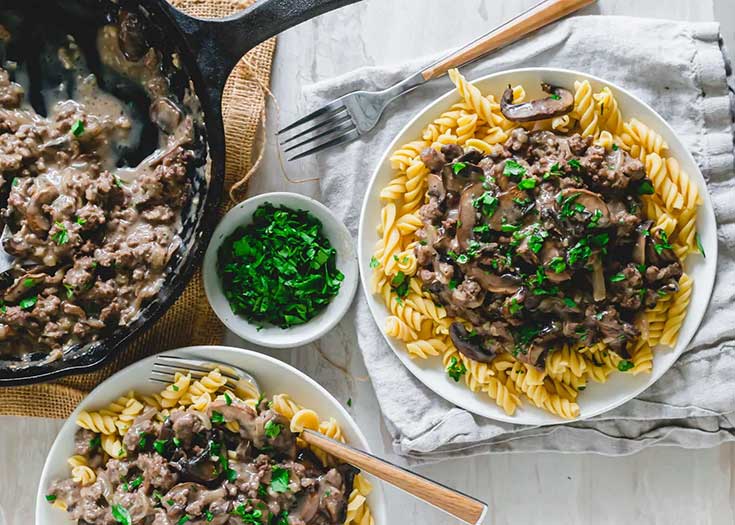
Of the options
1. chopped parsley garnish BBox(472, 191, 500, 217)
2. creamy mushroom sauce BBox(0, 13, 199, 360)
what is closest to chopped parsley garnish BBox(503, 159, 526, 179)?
chopped parsley garnish BBox(472, 191, 500, 217)

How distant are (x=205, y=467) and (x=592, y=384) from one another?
175 cm

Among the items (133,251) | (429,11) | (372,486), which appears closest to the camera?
(133,251)

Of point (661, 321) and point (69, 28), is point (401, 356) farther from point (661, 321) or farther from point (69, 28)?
point (69, 28)

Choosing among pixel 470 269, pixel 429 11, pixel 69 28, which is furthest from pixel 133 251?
pixel 429 11

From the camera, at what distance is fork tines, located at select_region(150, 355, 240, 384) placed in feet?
12.9

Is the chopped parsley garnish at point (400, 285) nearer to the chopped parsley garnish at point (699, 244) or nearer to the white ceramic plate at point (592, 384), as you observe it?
the white ceramic plate at point (592, 384)

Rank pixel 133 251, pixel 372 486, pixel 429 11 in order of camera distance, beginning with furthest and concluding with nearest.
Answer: pixel 429 11, pixel 372 486, pixel 133 251

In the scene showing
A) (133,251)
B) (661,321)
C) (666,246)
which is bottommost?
(661,321)

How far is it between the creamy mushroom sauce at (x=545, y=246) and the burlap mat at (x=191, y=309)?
0.91 m

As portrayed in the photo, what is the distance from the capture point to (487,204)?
146 inches

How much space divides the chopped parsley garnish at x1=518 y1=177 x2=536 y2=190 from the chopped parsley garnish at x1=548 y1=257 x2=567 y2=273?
32cm

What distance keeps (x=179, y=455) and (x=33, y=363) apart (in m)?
0.73

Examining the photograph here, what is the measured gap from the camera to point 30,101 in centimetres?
385

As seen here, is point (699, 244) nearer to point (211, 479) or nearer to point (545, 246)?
point (545, 246)
